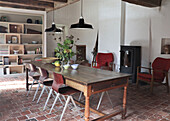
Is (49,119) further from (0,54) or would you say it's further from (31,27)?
(31,27)

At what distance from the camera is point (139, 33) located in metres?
5.83

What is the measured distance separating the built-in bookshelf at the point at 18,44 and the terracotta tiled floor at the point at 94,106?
247cm

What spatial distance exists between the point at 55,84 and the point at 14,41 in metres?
4.89

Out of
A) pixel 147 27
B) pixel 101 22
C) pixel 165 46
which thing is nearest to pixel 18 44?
pixel 101 22

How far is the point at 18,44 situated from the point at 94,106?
480 cm

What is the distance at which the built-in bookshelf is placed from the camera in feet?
22.4

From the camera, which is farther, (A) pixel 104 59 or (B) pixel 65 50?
(A) pixel 104 59

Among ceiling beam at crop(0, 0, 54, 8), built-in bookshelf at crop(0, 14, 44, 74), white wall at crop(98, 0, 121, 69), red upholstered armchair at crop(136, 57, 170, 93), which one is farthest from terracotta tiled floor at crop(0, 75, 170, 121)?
ceiling beam at crop(0, 0, 54, 8)

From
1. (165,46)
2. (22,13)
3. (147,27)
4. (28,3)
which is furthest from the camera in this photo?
(22,13)

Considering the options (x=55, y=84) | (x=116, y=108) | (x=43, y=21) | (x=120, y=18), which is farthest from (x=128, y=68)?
(x=43, y=21)

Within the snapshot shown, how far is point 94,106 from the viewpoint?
3.54 metres

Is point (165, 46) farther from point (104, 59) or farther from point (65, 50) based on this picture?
point (65, 50)

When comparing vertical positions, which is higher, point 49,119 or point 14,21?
point 14,21

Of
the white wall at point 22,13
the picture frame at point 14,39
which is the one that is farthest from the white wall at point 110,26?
the picture frame at point 14,39
